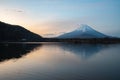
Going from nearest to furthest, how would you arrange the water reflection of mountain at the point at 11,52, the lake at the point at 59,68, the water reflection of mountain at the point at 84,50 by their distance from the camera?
the lake at the point at 59,68
the water reflection of mountain at the point at 11,52
the water reflection of mountain at the point at 84,50

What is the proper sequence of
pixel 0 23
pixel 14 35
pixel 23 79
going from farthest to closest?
pixel 14 35, pixel 0 23, pixel 23 79

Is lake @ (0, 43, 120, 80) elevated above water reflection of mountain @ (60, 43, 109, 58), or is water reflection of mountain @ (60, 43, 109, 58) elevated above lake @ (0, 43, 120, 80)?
water reflection of mountain @ (60, 43, 109, 58)

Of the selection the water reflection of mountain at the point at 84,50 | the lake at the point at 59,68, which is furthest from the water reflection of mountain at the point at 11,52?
the water reflection of mountain at the point at 84,50

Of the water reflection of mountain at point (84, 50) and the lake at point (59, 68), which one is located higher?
the water reflection of mountain at point (84, 50)

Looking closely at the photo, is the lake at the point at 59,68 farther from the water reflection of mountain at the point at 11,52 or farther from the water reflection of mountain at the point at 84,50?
the water reflection of mountain at the point at 84,50

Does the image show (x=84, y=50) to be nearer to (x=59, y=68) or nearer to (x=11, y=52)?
(x=11, y=52)

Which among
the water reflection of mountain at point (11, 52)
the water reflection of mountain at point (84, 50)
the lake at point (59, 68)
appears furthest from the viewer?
the water reflection of mountain at point (84, 50)

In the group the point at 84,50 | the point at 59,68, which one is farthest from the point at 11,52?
the point at 59,68

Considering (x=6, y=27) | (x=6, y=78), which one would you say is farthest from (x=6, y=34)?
(x=6, y=78)

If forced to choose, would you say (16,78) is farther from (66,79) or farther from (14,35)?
(14,35)

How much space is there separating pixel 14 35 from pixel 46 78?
179336 millimetres

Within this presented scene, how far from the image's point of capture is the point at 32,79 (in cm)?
1923

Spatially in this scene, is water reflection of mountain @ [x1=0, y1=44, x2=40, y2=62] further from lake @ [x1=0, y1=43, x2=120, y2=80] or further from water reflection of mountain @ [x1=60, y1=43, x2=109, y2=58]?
water reflection of mountain @ [x1=60, y1=43, x2=109, y2=58]

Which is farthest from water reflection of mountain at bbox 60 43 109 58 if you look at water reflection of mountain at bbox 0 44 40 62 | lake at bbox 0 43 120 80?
water reflection of mountain at bbox 0 44 40 62
